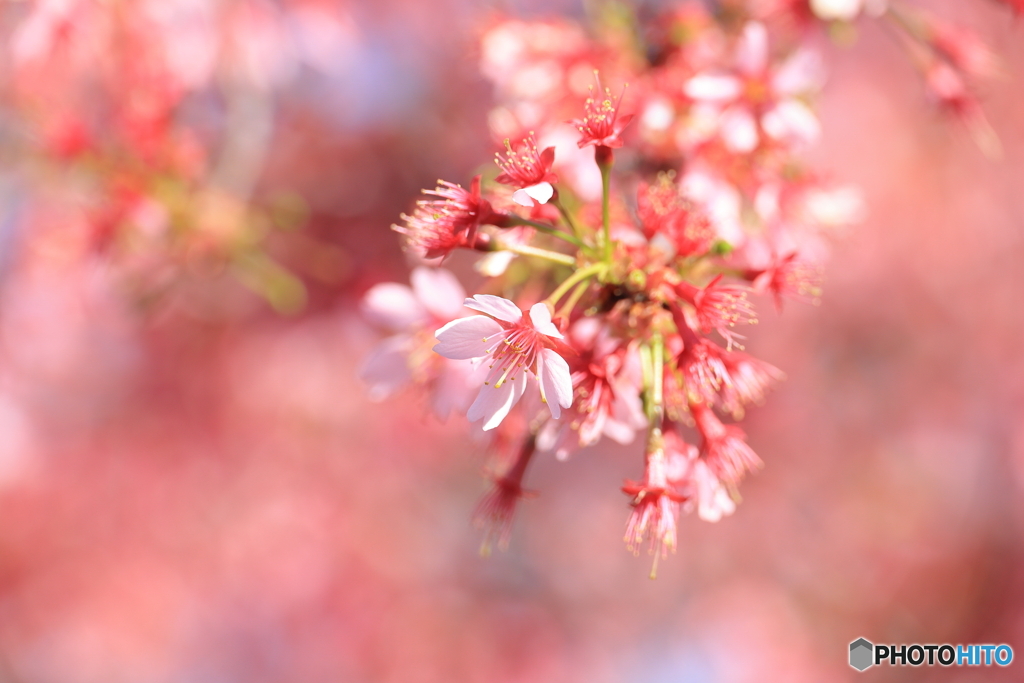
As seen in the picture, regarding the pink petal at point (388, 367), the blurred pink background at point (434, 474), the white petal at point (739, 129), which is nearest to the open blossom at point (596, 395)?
the pink petal at point (388, 367)

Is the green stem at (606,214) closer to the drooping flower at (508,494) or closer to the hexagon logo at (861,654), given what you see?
the drooping flower at (508,494)

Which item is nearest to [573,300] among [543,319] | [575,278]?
[575,278]

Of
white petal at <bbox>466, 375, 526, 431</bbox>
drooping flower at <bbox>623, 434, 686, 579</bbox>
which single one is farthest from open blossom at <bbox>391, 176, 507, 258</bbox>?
drooping flower at <bbox>623, 434, 686, 579</bbox>

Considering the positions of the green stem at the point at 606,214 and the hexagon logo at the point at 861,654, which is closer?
the green stem at the point at 606,214

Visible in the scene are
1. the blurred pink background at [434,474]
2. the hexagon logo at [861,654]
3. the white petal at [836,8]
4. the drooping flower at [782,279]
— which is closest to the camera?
the drooping flower at [782,279]

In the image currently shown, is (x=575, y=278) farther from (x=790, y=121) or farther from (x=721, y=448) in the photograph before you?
(x=790, y=121)

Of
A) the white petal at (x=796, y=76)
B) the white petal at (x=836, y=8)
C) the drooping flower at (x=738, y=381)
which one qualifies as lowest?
the drooping flower at (x=738, y=381)

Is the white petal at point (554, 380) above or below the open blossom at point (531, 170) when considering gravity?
below
